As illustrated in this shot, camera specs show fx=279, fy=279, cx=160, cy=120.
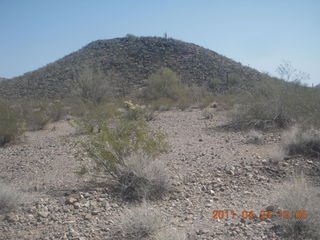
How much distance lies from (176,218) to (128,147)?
172 cm

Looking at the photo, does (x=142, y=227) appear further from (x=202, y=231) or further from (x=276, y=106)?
(x=276, y=106)

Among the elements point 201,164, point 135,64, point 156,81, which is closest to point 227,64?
point 135,64

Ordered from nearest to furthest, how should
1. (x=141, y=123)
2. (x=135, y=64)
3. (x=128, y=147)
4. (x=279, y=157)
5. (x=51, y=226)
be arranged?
(x=51, y=226) → (x=128, y=147) → (x=141, y=123) → (x=279, y=157) → (x=135, y=64)

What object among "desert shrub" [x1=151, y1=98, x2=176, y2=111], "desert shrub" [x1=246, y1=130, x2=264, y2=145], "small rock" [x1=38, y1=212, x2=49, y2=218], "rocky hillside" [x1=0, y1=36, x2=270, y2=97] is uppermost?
"rocky hillside" [x1=0, y1=36, x2=270, y2=97]

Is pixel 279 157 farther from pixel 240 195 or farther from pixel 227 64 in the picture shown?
pixel 227 64

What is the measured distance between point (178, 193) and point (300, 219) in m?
1.90

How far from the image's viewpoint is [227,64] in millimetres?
42406

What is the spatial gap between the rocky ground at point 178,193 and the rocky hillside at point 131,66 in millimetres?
27860

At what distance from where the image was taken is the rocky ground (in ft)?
11.5

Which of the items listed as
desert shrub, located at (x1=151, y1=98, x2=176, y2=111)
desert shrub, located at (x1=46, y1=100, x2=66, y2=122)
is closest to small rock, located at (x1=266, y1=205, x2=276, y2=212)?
desert shrub, located at (x1=46, y1=100, x2=66, y2=122)

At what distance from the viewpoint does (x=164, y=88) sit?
25.2m

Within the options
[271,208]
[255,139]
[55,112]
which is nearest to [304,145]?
[255,139]

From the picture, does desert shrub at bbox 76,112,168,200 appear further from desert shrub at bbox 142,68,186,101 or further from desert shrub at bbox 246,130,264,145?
desert shrub at bbox 142,68,186,101

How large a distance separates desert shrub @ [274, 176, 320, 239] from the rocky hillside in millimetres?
31268
